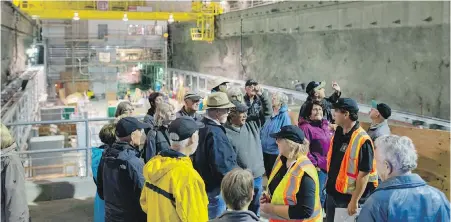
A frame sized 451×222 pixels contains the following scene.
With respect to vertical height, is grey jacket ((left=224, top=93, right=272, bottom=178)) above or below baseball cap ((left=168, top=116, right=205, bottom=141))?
below

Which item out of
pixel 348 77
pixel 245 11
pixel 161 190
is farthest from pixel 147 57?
pixel 161 190

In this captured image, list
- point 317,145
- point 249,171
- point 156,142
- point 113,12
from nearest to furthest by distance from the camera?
1. point 249,171
2. point 156,142
3. point 317,145
4. point 113,12

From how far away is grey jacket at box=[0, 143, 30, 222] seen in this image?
342 cm

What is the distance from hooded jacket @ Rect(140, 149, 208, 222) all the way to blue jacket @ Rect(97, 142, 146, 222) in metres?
0.31

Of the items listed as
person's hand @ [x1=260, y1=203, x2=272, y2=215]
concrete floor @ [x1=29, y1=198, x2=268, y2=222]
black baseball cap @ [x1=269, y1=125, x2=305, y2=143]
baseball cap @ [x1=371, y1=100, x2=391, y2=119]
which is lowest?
concrete floor @ [x1=29, y1=198, x2=268, y2=222]

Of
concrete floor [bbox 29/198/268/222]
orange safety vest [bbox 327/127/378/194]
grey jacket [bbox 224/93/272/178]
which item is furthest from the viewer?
concrete floor [bbox 29/198/268/222]

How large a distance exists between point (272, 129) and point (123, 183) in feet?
8.86

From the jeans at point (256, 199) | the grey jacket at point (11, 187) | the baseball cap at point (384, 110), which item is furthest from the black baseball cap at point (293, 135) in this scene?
the grey jacket at point (11, 187)

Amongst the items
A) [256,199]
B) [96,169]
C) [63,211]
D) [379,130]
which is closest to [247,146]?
[256,199]

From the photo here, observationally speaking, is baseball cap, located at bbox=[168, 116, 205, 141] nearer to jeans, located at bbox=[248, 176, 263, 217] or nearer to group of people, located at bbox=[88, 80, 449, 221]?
group of people, located at bbox=[88, 80, 449, 221]

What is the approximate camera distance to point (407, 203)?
91.8 inches

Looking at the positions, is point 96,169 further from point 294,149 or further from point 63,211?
point 294,149

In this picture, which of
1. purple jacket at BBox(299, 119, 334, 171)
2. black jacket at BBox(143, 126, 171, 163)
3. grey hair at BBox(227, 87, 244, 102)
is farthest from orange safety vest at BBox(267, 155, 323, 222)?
grey hair at BBox(227, 87, 244, 102)

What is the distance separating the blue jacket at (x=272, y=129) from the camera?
552cm
